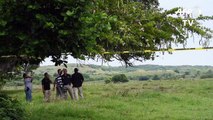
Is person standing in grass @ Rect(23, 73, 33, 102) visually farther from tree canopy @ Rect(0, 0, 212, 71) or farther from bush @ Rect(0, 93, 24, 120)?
tree canopy @ Rect(0, 0, 212, 71)

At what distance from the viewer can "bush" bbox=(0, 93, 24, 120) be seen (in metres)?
11.9

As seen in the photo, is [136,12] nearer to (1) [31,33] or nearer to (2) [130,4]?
(2) [130,4]

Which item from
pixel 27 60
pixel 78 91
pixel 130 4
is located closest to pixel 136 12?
pixel 130 4

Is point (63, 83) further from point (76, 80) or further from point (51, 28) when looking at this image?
point (51, 28)

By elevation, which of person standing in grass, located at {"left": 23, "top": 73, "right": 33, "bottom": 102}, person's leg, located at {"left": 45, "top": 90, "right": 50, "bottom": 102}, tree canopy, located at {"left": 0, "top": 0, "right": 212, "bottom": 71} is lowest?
person's leg, located at {"left": 45, "top": 90, "right": 50, "bottom": 102}

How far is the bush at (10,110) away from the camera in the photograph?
11.9 metres

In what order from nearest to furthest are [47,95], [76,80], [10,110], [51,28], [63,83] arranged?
[51,28], [10,110], [63,83], [76,80], [47,95]

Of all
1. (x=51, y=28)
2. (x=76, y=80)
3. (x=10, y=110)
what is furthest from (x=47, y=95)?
(x=51, y=28)

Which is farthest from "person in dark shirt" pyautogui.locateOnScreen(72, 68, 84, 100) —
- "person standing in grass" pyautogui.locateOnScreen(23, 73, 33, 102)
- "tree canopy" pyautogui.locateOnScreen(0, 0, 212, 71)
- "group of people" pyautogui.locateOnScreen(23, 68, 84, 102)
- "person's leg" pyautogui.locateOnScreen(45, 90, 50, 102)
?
"tree canopy" pyautogui.locateOnScreen(0, 0, 212, 71)

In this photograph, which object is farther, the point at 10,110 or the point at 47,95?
the point at 47,95

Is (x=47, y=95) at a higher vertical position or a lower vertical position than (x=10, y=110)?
lower

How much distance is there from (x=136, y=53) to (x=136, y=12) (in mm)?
1404

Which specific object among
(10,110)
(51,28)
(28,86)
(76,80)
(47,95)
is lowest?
(47,95)

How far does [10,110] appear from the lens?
12227 millimetres
